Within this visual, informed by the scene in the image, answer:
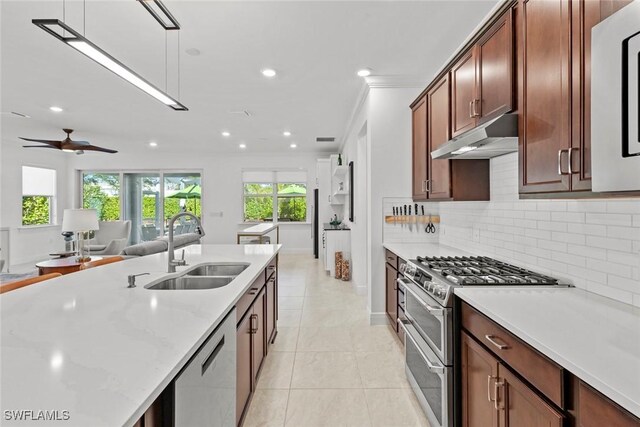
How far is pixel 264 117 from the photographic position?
526 centimetres

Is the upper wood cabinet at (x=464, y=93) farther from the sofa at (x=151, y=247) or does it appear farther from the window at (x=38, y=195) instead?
the window at (x=38, y=195)

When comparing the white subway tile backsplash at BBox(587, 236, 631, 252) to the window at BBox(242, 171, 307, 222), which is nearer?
the white subway tile backsplash at BBox(587, 236, 631, 252)

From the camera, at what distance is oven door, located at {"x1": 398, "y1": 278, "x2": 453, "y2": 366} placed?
162 cm

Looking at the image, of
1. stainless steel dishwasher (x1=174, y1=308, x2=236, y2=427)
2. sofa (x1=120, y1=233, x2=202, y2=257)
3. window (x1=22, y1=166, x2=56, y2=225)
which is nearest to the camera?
stainless steel dishwasher (x1=174, y1=308, x2=236, y2=427)

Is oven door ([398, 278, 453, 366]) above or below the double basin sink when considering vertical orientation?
below

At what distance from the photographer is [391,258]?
318 cm

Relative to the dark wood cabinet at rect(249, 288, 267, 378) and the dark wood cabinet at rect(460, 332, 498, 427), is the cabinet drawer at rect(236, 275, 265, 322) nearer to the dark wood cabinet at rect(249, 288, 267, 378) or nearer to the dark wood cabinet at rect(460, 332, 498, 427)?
the dark wood cabinet at rect(249, 288, 267, 378)

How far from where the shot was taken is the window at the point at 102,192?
8.87 meters

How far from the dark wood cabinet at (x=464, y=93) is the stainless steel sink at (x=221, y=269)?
6.18 feet

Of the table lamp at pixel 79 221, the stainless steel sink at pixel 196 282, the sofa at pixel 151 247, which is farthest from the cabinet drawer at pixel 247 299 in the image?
the table lamp at pixel 79 221

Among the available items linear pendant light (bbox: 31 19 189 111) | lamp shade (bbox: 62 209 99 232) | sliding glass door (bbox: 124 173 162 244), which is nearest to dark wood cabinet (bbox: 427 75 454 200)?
linear pendant light (bbox: 31 19 189 111)

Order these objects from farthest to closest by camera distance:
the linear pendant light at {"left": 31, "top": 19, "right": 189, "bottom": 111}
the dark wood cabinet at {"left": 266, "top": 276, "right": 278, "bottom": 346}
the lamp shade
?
1. the lamp shade
2. the dark wood cabinet at {"left": 266, "top": 276, "right": 278, "bottom": 346}
3. the linear pendant light at {"left": 31, "top": 19, "right": 189, "bottom": 111}

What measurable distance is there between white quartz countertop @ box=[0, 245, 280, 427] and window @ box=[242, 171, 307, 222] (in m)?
7.10
